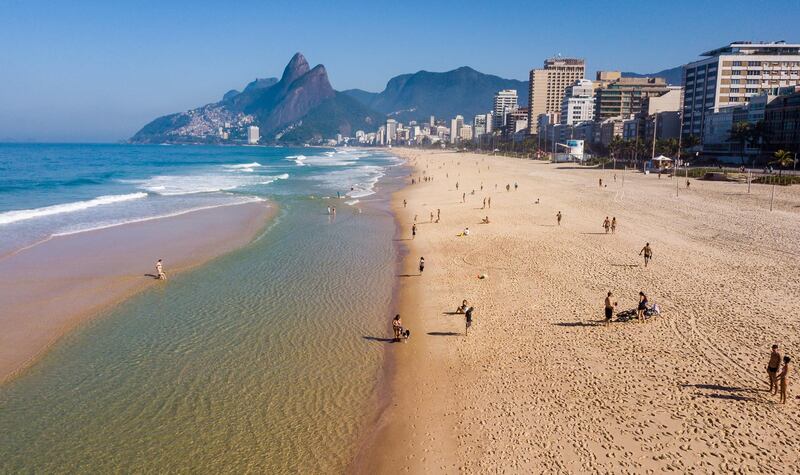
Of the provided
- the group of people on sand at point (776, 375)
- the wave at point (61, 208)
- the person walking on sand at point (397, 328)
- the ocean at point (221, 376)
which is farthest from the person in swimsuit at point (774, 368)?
the wave at point (61, 208)

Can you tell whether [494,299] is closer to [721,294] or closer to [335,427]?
[721,294]

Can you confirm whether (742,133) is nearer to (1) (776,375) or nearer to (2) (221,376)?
(1) (776,375)

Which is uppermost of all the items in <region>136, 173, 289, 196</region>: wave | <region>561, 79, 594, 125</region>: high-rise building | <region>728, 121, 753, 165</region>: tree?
<region>561, 79, 594, 125</region>: high-rise building

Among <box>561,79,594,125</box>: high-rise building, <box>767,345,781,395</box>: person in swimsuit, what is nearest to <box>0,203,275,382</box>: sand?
<box>767,345,781,395</box>: person in swimsuit

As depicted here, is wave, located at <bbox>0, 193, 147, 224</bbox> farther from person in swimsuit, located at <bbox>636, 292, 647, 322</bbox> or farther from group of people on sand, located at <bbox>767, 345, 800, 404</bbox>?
group of people on sand, located at <bbox>767, 345, 800, 404</bbox>

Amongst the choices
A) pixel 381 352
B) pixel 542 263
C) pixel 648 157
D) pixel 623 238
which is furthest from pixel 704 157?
pixel 381 352

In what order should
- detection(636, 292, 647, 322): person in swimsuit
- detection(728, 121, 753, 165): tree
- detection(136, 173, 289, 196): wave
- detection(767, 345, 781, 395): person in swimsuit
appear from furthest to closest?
detection(728, 121, 753, 165): tree
detection(136, 173, 289, 196): wave
detection(636, 292, 647, 322): person in swimsuit
detection(767, 345, 781, 395): person in swimsuit

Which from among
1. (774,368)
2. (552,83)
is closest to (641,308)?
(774,368)
